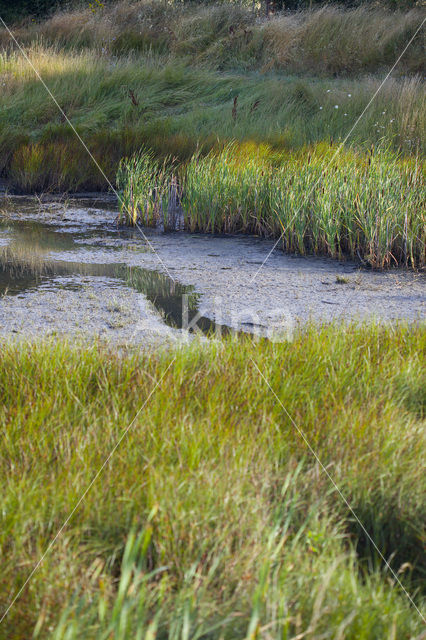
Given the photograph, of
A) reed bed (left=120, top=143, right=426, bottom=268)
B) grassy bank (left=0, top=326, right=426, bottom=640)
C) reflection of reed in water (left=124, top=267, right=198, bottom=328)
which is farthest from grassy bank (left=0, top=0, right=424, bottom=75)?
grassy bank (left=0, top=326, right=426, bottom=640)

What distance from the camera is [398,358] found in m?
2.40

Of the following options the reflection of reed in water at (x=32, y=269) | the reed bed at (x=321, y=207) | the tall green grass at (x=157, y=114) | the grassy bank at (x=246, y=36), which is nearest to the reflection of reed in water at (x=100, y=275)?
the reflection of reed in water at (x=32, y=269)

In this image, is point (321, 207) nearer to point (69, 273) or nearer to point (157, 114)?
point (69, 273)

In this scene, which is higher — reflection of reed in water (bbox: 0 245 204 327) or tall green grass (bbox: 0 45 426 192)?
tall green grass (bbox: 0 45 426 192)

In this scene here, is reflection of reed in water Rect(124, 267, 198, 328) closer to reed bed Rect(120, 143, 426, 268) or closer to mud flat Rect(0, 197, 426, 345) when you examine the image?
mud flat Rect(0, 197, 426, 345)

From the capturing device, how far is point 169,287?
12.0 feet

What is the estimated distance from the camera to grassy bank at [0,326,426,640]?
122cm

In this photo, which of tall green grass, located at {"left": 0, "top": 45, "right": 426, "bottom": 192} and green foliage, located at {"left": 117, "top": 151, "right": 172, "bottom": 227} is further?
tall green grass, located at {"left": 0, "top": 45, "right": 426, "bottom": 192}

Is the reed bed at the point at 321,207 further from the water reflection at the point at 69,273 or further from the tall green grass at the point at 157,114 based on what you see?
the tall green grass at the point at 157,114

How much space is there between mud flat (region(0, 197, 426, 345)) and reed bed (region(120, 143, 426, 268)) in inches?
5.8

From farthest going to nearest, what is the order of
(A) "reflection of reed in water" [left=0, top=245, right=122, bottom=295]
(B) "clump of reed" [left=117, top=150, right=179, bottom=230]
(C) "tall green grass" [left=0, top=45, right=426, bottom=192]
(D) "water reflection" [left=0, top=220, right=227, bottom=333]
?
1. (C) "tall green grass" [left=0, top=45, right=426, bottom=192]
2. (B) "clump of reed" [left=117, top=150, right=179, bottom=230]
3. (A) "reflection of reed in water" [left=0, top=245, right=122, bottom=295]
4. (D) "water reflection" [left=0, top=220, right=227, bottom=333]

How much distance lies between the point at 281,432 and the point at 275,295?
162 cm

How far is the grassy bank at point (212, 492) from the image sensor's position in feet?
4.02

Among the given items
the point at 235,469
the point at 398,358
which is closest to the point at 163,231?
the point at 398,358
